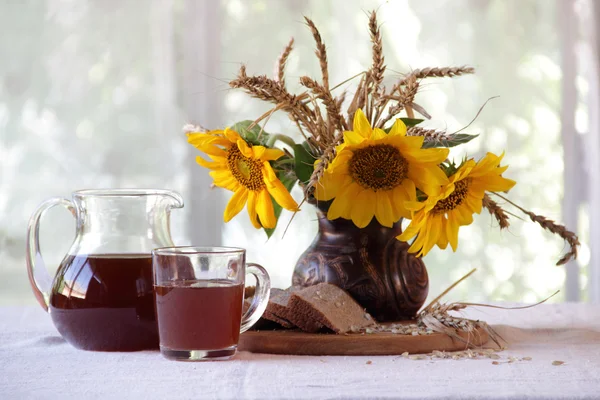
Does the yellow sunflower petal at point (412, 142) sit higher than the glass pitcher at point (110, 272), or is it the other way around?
the yellow sunflower petal at point (412, 142)

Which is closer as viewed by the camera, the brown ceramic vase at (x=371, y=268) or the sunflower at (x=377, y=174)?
the sunflower at (x=377, y=174)

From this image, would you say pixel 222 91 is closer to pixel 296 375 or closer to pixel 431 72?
pixel 431 72

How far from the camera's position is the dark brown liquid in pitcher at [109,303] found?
2.80ft

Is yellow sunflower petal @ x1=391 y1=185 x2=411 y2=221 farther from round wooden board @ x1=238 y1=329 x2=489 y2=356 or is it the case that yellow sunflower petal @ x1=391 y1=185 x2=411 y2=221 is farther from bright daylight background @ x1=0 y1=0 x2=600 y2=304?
bright daylight background @ x1=0 y1=0 x2=600 y2=304

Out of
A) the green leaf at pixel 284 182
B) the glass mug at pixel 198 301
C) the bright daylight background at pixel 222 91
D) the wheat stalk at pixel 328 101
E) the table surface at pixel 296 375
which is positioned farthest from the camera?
the bright daylight background at pixel 222 91

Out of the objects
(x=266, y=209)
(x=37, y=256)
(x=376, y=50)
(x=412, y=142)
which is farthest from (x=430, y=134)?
(x=37, y=256)

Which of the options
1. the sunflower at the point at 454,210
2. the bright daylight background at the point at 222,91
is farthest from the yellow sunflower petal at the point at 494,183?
the bright daylight background at the point at 222,91

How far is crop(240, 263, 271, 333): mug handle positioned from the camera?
0.86 metres

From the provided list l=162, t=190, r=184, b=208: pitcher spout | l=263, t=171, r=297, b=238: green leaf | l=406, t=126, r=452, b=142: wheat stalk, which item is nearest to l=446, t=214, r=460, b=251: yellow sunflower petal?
l=406, t=126, r=452, b=142: wheat stalk

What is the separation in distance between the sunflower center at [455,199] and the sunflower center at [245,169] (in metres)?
→ 0.23

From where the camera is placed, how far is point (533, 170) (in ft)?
8.62

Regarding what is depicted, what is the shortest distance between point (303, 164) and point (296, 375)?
1.07 feet

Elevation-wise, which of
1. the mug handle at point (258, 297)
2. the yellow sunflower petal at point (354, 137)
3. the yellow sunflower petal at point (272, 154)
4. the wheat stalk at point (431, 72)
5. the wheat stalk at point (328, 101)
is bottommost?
the mug handle at point (258, 297)

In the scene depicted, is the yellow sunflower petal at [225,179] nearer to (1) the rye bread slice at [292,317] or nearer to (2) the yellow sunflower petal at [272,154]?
(2) the yellow sunflower petal at [272,154]
